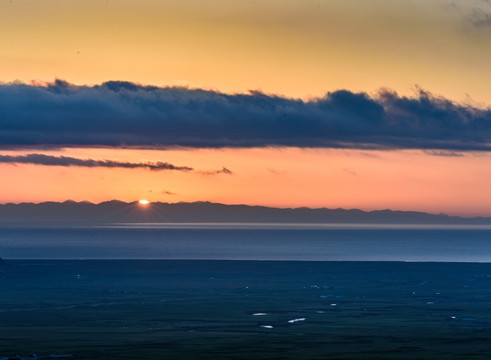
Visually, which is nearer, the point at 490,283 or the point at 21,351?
the point at 21,351

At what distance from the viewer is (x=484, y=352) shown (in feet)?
316

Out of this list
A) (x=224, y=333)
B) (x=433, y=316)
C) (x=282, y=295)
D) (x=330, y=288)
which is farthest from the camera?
(x=330, y=288)

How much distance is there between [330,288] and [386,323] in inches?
2013

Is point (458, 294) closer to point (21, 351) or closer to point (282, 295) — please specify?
point (282, 295)

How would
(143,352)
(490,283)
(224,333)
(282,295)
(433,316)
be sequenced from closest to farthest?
(143,352)
(224,333)
(433,316)
(282,295)
(490,283)

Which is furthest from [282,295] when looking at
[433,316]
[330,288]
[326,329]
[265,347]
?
[265,347]

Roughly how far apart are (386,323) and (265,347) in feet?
85.2

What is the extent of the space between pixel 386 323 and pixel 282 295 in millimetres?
38710

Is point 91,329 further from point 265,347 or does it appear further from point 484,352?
point 484,352

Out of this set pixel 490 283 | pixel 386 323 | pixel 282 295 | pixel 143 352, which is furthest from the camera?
pixel 490 283

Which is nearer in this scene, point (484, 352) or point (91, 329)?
point (484, 352)

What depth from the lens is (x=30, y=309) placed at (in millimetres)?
134000

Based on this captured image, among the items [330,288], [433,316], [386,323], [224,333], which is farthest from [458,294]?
[224,333]

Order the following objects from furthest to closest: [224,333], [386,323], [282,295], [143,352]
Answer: [282,295], [386,323], [224,333], [143,352]
